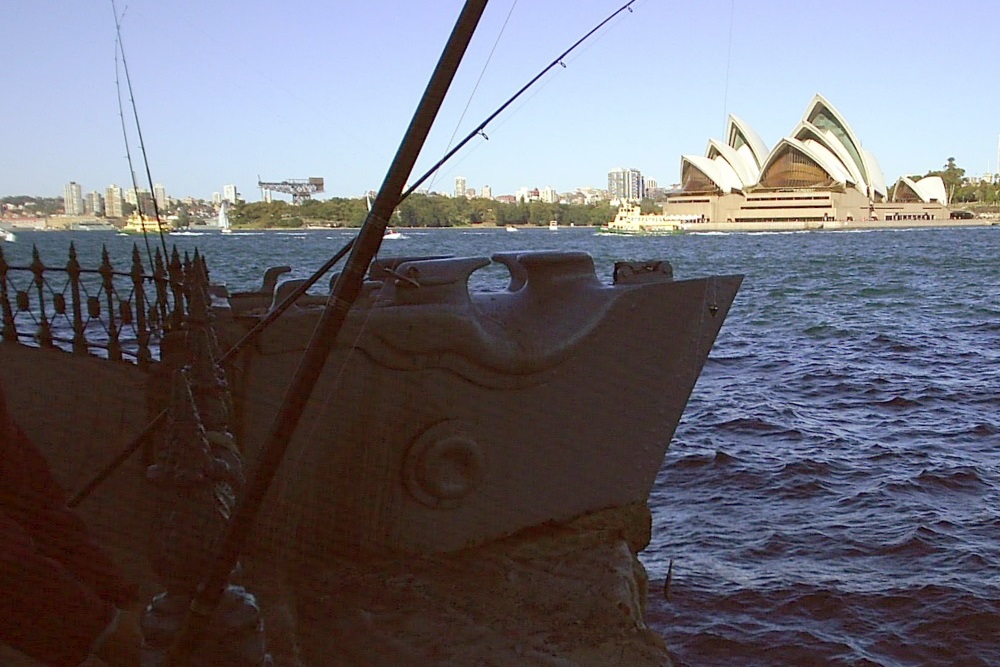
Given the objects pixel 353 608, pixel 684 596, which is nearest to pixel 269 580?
pixel 353 608

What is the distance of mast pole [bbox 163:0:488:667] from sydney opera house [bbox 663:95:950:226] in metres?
76.3

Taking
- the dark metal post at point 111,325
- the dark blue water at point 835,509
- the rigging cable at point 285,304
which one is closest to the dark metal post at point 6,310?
the dark metal post at point 111,325

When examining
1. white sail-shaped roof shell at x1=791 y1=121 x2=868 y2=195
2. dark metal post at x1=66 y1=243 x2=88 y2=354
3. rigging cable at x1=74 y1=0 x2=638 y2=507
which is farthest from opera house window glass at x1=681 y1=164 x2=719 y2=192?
rigging cable at x1=74 y1=0 x2=638 y2=507

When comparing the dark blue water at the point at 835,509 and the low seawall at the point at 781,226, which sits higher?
the dark blue water at the point at 835,509

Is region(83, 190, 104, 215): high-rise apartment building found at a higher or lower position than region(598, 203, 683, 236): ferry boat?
higher

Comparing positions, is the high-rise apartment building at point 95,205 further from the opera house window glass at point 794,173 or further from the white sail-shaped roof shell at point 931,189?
the white sail-shaped roof shell at point 931,189

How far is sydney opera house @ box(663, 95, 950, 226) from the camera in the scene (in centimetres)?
7700

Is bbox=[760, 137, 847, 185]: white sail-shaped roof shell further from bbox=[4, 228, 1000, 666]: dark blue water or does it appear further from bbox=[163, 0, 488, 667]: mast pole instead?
bbox=[163, 0, 488, 667]: mast pole

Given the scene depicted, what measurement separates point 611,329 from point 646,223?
3271 inches

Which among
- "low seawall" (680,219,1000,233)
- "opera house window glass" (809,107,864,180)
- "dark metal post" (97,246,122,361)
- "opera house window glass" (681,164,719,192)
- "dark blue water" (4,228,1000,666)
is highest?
"opera house window glass" (809,107,864,180)

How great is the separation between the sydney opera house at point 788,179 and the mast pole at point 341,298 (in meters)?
76.3

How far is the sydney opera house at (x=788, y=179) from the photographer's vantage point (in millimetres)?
77000

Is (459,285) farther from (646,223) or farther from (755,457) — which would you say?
(646,223)

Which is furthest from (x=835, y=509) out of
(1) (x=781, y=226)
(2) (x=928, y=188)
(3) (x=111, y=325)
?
(2) (x=928, y=188)
